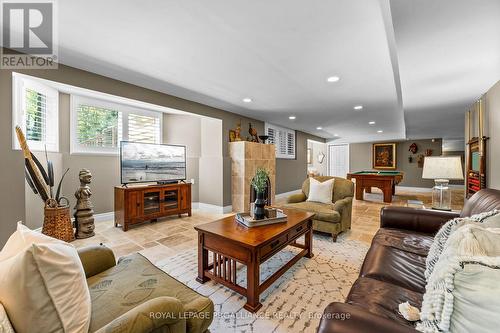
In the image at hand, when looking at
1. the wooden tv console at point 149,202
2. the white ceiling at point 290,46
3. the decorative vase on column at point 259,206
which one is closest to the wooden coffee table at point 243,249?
the decorative vase on column at point 259,206

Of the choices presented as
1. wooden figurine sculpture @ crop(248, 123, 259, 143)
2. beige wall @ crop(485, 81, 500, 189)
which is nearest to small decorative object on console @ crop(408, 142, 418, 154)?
beige wall @ crop(485, 81, 500, 189)

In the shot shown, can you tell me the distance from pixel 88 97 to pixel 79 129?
1.91 ft

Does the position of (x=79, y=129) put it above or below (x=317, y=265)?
above

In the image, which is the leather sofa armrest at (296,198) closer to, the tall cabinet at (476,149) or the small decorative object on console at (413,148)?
the tall cabinet at (476,149)

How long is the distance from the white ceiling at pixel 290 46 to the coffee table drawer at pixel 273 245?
6.29 ft

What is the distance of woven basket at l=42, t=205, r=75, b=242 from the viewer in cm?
283

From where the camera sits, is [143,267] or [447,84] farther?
[447,84]

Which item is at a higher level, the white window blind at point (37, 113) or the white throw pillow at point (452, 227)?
the white window blind at point (37, 113)

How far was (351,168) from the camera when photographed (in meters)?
10.5

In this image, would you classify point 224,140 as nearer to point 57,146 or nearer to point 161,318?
point 57,146

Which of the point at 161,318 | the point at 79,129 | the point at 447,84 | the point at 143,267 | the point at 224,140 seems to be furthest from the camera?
the point at 224,140

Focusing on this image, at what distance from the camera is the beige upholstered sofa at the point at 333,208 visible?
303 cm

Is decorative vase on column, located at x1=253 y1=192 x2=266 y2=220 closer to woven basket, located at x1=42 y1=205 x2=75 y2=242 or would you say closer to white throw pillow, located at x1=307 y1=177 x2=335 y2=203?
white throw pillow, located at x1=307 y1=177 x2=335 y2=203

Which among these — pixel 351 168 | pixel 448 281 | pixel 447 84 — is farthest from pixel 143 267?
pixel 351 168
